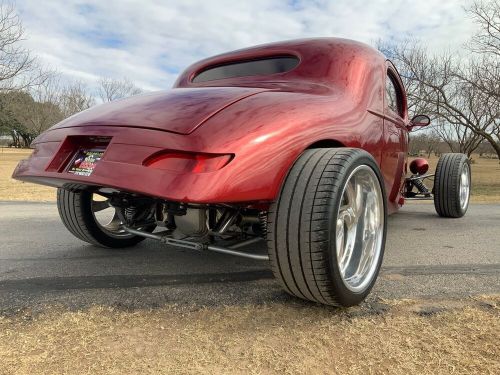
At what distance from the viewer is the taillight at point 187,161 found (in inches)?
79.8

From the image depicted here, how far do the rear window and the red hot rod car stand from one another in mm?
30

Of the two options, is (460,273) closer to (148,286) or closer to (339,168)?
(339,168)

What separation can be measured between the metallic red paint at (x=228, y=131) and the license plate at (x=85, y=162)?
0.05 m

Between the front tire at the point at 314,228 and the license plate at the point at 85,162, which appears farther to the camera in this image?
the license plate at the point at 85,162

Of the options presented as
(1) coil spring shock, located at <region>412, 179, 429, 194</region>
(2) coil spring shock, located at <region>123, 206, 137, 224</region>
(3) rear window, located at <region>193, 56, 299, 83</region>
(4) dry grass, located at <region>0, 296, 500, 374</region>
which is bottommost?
(4) dry grass, located at <region>0, 296, 500, 374</region>

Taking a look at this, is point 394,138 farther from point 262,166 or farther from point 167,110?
point 167,110

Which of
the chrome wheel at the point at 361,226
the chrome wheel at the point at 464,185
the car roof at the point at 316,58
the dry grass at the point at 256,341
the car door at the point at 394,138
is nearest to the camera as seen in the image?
the dry grass at the point at 256,341

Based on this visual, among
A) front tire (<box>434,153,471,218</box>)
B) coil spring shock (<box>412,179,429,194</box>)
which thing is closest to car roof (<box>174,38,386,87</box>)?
front tire (<box>434,153,471,218</box>)

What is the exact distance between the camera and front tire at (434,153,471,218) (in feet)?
17.5

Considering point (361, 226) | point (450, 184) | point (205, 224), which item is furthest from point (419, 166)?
point (205, 224)

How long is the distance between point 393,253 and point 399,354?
2015 millimetres

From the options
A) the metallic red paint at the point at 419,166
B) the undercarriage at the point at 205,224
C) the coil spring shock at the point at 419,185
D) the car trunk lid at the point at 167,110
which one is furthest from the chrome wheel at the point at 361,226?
the metallic red paint at the point at 419,166

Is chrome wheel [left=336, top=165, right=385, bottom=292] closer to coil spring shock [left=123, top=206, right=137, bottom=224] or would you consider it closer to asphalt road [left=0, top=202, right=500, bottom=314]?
asphalt road [left=0, top=202, right=500, bottom=314]

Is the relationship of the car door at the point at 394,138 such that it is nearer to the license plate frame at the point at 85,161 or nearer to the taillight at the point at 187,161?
the taillight at the point at 187,161
